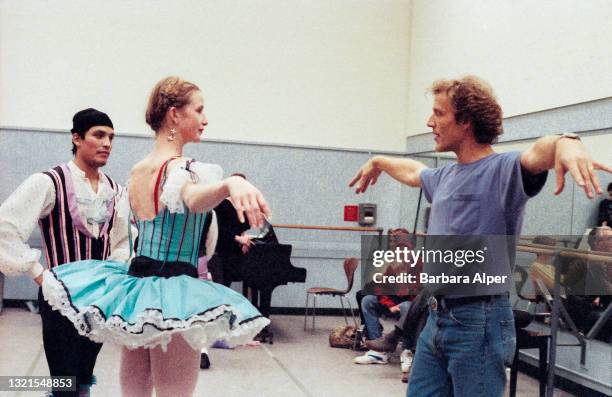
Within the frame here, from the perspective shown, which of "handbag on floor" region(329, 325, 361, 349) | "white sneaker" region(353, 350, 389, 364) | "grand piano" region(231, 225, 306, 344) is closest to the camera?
"white sneaker" region(353, 350, 389, 364)

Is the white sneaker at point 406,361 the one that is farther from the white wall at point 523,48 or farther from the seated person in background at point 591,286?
the white wall at point 523,48

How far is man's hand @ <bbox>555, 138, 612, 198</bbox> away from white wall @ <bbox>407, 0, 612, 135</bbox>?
11.6 feet

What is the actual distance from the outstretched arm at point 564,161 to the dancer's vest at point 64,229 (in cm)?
161

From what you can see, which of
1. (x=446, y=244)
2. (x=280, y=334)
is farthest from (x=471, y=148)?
(x=280, y=334)

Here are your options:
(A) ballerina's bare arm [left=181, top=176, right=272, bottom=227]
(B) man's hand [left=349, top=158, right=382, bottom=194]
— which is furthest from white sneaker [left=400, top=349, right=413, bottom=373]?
(A) ballerina's bare arm [left=181, top=176, right=272, bottom=227]

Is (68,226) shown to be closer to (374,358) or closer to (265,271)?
(374,358)

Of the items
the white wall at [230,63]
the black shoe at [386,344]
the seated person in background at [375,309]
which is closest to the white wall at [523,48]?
the white wall at [230,63]

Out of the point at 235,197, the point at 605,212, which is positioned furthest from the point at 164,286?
the point at 605,212

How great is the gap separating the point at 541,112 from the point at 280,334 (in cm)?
323

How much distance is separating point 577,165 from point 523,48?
4.69 m

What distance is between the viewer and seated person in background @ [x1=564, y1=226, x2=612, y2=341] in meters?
4.05

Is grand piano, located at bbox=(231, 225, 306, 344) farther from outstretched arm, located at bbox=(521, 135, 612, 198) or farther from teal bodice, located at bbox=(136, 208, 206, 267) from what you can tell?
outstretched arm, located at bbox=(521, 135, 612, 198)

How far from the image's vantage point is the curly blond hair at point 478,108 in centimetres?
201

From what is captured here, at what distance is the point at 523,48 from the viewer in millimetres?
5754
